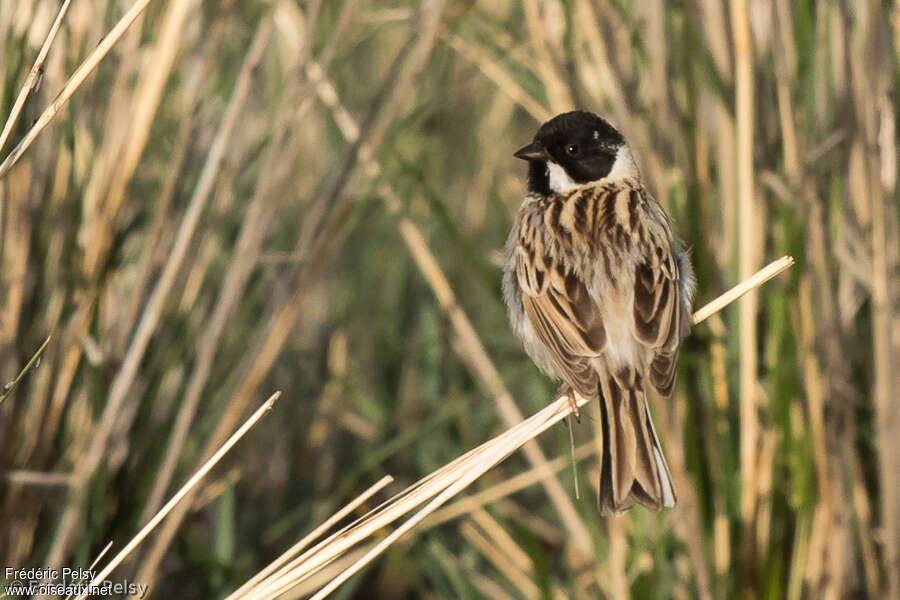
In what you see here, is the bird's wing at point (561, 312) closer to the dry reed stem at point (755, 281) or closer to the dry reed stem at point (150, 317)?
the dry reed stem at point (755, 281)

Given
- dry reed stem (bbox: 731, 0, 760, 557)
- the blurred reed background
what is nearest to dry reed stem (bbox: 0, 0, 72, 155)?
the blurred reed background

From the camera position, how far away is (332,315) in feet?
14.5

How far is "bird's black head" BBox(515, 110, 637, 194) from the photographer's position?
3.06 m

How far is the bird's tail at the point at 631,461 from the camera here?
239cm

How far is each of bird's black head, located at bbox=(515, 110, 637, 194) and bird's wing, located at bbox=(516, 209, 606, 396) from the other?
9.1 inches

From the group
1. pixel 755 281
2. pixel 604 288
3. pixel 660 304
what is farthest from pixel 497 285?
pixel 755 281

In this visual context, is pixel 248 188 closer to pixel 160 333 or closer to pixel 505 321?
pixel 160 333

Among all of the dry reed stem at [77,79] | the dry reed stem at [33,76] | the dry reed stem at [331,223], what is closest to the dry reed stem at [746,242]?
the dry reed stem at [331,223]

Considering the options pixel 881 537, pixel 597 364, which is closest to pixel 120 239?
pixel 597 364

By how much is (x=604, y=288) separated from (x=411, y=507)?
1.03 metres

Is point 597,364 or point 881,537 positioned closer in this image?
point 597,364

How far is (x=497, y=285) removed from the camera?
3418 mm

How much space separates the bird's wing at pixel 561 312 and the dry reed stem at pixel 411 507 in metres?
0.46

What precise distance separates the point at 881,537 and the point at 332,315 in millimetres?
2083
